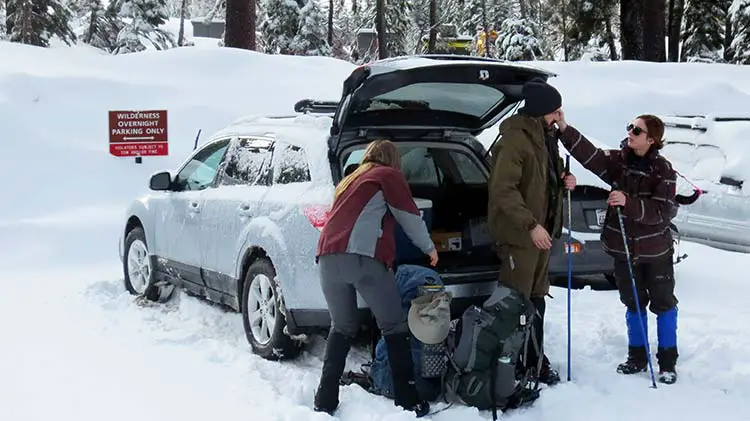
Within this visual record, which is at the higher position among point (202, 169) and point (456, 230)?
point (202, 169)

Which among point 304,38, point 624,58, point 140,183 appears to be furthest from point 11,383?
point 304,38

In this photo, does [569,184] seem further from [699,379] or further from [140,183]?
[140,183]

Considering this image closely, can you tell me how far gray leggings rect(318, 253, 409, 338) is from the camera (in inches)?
176

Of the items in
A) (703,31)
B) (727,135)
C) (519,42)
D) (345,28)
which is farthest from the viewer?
(345,28)

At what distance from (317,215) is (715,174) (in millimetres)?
5888

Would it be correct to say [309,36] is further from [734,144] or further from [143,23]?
[734,144]

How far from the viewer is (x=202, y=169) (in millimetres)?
6883

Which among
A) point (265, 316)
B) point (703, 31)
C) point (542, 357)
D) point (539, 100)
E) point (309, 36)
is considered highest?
point (309, 36)

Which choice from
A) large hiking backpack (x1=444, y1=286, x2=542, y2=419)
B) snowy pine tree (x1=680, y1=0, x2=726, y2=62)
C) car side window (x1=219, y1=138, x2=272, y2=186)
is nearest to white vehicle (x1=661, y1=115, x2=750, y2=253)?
large hiking backpack (x1=444, y1=286, x2=542, y2=419)

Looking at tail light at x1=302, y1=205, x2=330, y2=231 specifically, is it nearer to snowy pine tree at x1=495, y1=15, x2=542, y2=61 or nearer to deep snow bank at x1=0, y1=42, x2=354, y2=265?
deep snow bank at x1=0, y1=42, x2=354, y2=265

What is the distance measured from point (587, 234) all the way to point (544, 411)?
8.75 feet

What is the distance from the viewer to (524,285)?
4.91m

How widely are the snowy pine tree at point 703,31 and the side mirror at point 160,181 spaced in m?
29.0

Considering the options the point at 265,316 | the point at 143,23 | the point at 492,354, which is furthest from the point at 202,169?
the point at 143,23
